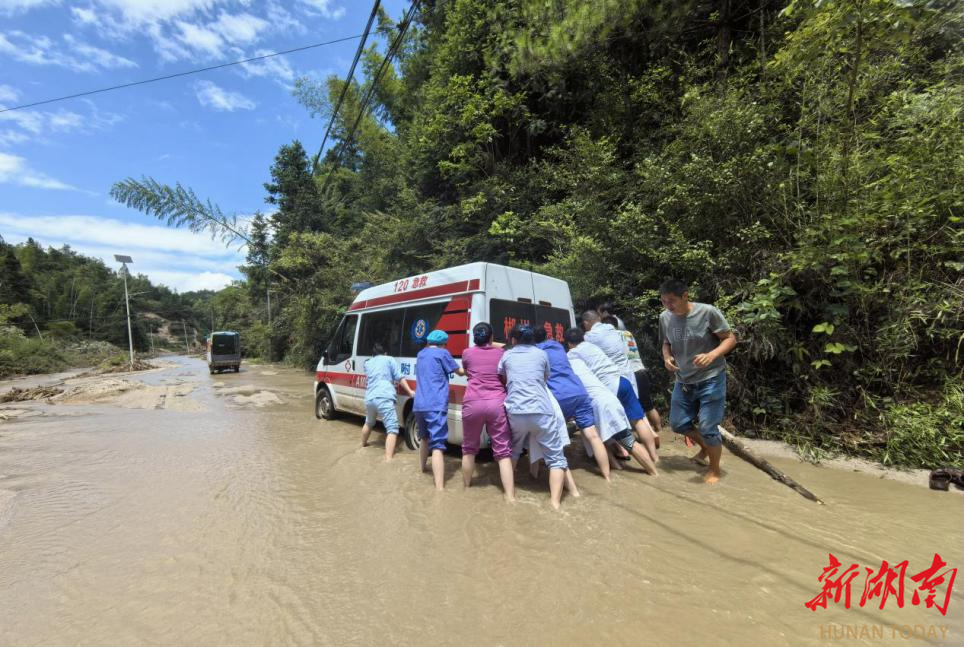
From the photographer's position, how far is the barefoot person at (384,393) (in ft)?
16.9

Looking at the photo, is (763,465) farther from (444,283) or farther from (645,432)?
(444,283)

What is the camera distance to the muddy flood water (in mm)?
2080

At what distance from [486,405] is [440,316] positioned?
1740 millimetres

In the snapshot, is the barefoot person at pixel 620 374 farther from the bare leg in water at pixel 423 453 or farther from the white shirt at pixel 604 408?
the bare leg in water at pixel 423 453

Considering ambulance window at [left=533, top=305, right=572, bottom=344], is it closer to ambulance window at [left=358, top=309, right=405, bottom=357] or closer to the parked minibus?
ambulance window at [left=358, top=309, right=405, bottom=357]

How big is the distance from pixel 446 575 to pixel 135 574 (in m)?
2.08

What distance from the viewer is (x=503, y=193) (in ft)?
35.5

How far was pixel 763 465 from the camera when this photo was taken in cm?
409

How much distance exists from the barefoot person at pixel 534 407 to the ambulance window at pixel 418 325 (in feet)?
5.48

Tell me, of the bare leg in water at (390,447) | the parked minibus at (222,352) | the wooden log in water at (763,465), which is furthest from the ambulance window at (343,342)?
the parked minibus at (222,352)

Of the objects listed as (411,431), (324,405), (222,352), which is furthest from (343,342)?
(222,352)

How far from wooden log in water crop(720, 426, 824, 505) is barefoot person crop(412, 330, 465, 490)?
125 inches

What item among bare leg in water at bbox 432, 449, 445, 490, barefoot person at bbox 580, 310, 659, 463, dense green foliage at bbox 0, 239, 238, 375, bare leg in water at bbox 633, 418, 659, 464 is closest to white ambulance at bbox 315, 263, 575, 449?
bare leg in water at bbox 432, 449, 445, 490

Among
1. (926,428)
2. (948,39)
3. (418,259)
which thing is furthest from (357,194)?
(926,428)
